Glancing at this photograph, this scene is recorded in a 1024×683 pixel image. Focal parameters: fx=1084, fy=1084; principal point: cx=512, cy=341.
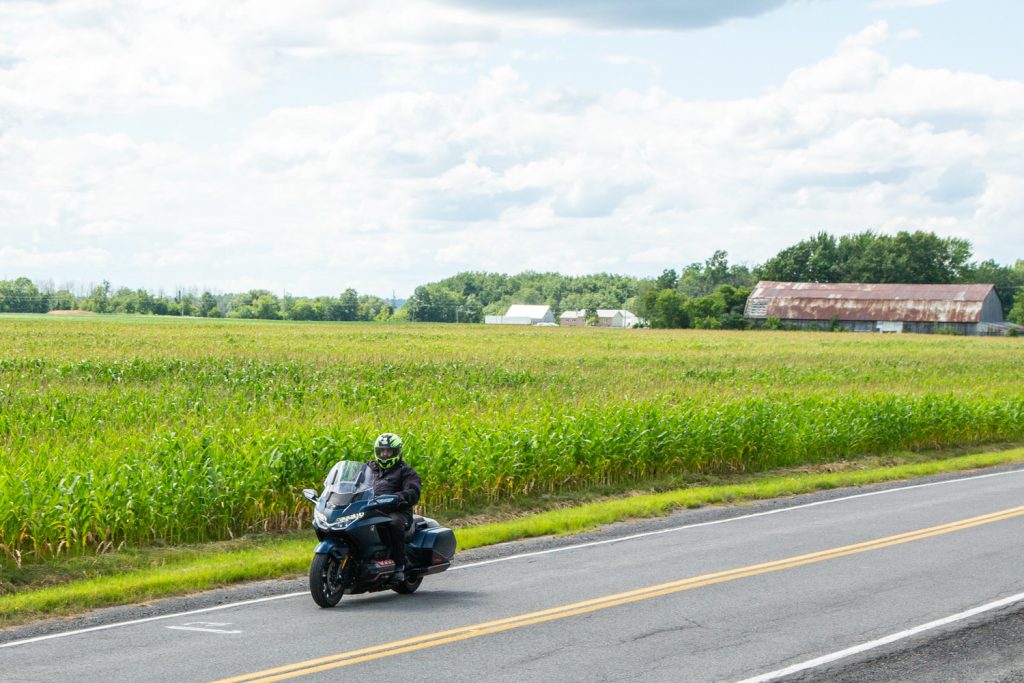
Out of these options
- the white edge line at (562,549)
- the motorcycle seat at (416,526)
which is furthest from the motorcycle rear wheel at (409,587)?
the white edge line at (562,549)

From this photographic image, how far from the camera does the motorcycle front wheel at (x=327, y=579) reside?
11.2 meters

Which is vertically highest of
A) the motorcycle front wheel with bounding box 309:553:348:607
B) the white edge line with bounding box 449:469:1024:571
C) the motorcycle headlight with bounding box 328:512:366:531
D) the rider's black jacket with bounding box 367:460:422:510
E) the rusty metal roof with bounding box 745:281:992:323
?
the rusty metal roof with bounding box 745:281:992:323

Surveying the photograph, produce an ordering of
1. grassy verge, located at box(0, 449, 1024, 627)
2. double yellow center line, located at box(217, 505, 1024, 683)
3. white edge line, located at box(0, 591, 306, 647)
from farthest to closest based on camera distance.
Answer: grassy verge, located at box(0, 449, 1024, 627)
white edge line, located at box(0, 591, 306, 647)
double yellow center line, located at box(217, 505, 1024, 683)

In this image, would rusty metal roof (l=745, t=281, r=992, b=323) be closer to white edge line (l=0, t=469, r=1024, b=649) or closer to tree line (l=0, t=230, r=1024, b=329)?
tree line (l=0, t=230, r=1024, b=329)

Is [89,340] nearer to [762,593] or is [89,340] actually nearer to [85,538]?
[85,538]

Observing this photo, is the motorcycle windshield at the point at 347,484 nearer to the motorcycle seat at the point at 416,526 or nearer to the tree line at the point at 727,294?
the motorcycle seat at the point at 416,526

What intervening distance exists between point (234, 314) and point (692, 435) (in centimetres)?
16682

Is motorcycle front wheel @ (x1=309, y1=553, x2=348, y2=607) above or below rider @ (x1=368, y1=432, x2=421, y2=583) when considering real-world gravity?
below

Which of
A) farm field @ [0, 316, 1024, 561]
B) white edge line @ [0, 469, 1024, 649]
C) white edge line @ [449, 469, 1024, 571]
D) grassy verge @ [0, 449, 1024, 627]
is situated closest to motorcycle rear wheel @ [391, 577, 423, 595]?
white edge line @ [0, 469, 1024, 649]

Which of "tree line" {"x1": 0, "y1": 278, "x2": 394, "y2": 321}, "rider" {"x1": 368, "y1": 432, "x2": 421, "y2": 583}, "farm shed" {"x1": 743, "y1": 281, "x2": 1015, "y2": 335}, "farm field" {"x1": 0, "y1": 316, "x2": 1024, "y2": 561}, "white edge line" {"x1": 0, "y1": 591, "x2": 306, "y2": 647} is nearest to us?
"white edge line" {"x1": 0, "y1": 591, "x2": 306, "y2": 647}

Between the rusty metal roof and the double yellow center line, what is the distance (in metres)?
110

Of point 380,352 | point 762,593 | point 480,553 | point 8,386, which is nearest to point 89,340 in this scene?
point 380,352

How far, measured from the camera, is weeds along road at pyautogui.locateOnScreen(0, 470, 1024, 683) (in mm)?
9078

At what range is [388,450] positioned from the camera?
11.8 m
